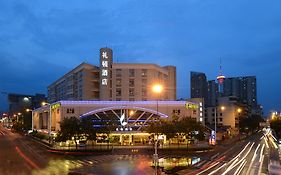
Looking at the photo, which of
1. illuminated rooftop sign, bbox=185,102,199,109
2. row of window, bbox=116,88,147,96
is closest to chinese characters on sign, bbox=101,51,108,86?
row of window, bbox=116,88,147,96

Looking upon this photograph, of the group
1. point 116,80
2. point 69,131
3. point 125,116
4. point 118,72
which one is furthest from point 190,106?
point 69,131

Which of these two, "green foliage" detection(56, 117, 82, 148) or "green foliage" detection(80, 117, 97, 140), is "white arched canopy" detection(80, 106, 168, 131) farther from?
→ "green foliage" detection(56, 117, 82, 148)

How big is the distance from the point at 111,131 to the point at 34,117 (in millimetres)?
69642

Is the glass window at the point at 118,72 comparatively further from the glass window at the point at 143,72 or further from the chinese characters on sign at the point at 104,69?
the glass window at the point at 143,72

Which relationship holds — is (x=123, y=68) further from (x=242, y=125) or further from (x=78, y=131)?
(x=242, y=125)

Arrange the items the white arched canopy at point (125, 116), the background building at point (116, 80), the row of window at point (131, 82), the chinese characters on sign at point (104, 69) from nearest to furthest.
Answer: the white arched canopy at point (125, 116), the chinese characters on sign at point (104, 69), the background building at point (116, 80), the row of window at point (131, 82)

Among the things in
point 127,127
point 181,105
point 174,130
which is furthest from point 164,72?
point 174,130

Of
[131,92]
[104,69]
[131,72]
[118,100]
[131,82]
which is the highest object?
[104,69]

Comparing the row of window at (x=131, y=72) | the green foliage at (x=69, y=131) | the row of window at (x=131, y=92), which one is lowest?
the green foliage at (x=69, y=131)

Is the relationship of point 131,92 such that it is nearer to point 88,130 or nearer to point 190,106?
point 190,106

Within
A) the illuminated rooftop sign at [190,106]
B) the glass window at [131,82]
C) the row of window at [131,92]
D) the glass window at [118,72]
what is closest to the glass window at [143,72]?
the glass window at [131,82]

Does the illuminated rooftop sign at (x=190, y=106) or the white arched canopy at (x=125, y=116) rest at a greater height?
the illuminated rooftop sign at (x=190, y=106)

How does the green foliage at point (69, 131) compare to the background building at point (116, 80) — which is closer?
the green foliage at point (69, 131)

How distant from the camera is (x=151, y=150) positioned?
65.9 m
